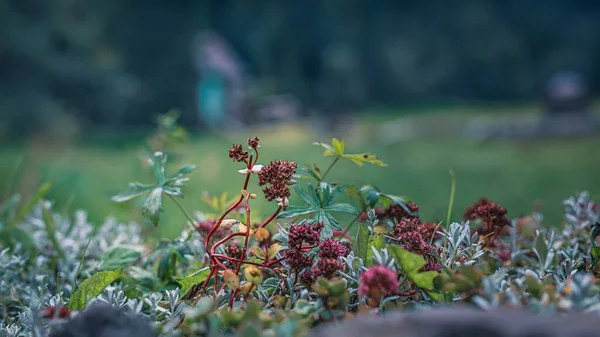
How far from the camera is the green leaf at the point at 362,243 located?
0.88 m

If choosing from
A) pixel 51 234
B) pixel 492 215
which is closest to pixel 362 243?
pixel 492 215

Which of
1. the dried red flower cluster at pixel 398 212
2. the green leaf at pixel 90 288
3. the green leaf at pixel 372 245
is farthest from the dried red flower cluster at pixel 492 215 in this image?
the green leaf at pixel 90 288

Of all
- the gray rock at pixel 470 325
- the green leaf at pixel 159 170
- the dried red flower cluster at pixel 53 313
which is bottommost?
the gray rock at pixel 470 325

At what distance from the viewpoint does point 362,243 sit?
0.88 metres

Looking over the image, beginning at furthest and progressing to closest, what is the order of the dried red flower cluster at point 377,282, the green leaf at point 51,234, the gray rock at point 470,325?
the green leaf at point 51,234
the dried red flower cluster at point 377,282
the gray rock at point 470,325

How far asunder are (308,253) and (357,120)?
10766 millimetres

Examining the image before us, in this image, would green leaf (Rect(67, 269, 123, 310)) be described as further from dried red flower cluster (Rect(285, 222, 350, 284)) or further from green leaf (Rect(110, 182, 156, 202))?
dried red flower cluster (Rect(285, 222, 350, 284))

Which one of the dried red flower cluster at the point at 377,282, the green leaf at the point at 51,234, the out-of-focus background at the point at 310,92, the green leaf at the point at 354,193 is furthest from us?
the out-of-focus background at the point at 310,92

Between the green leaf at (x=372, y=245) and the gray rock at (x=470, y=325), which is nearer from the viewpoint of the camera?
the gray rock at (x=470, y=325)

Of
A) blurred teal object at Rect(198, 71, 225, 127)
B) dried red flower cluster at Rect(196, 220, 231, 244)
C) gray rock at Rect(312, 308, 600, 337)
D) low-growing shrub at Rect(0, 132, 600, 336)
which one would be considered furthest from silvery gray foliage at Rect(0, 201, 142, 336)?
blurred teal object at Rect(198, 71, 225, 127)

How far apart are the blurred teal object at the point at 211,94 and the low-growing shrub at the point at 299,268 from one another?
395 inches

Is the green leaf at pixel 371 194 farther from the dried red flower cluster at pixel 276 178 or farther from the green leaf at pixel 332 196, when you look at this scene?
the dried red flower cluster at pixel 276 178

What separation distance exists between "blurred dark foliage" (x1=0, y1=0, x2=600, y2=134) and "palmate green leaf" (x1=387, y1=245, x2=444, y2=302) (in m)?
7.70

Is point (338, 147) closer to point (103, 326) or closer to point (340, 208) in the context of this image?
point (340, 208)
